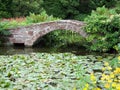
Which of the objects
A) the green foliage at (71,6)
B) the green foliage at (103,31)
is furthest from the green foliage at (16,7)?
the green foliage at (103,31)

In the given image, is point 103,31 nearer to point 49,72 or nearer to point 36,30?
point 36,30

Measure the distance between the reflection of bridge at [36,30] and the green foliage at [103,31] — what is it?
1223 millimetres

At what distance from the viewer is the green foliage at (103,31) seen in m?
18.9

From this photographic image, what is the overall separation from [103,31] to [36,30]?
460 cm

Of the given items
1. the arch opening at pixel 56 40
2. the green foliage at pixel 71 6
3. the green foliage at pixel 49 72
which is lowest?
the arch opening at pixel 56 40

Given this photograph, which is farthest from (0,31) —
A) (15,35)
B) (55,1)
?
(55,1)

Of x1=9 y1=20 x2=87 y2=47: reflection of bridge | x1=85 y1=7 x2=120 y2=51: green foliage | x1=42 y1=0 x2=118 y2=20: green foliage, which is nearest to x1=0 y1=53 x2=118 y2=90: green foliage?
x1=85 y1=7 x2=120 y2=51: green foliage

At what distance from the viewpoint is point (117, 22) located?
18.9 m

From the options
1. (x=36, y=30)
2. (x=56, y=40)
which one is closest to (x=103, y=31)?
(x=36, y=30)

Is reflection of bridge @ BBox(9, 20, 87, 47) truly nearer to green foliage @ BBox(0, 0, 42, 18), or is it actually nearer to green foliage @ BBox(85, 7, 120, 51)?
green foliage @ BBox(85, 7, 120, 51)

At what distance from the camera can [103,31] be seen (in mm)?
19328

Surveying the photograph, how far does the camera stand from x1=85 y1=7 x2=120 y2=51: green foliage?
18906mm

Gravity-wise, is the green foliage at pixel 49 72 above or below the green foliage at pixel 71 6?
below

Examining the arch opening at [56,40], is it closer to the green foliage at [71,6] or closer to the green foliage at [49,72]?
the green foliage at [49,72]
